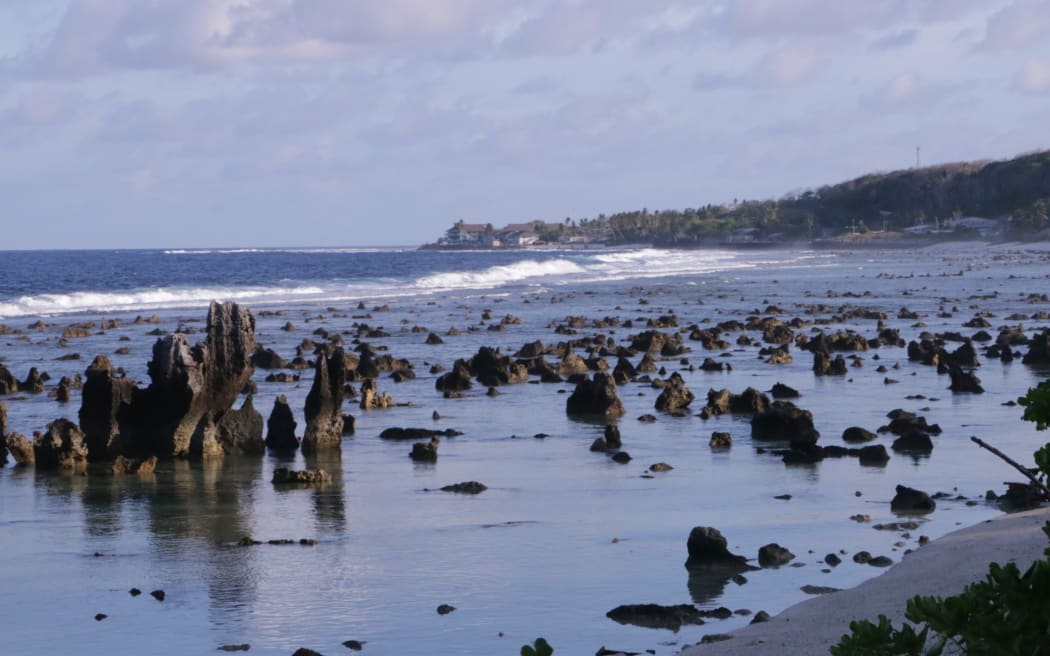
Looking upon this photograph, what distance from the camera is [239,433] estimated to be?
2312 centimetres

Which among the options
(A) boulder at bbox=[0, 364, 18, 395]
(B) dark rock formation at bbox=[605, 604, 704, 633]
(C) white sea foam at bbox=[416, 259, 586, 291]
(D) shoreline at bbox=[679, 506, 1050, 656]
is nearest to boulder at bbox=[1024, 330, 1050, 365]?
(D) shoreline at bbox=[679, 506, 1050, 656]

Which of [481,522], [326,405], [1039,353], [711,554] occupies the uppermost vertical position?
[326,405]

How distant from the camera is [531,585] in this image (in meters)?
13.5

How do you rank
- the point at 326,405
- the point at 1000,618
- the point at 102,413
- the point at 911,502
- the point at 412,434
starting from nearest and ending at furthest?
the point at 1000,618
the point at 911,502
the point at 102,413
the point at 326,405
the point at 412,434

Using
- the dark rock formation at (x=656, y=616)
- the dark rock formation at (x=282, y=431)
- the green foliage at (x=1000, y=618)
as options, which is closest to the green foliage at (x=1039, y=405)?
the green foliage at (x=1000, y=618)

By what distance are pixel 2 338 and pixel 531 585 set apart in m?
46.6

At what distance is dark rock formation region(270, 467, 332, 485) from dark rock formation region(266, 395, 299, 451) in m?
3.31

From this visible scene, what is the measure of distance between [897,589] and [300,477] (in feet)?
33.4

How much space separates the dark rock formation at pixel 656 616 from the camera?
1200cm

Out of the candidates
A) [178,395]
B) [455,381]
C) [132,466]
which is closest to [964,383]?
[455,381]

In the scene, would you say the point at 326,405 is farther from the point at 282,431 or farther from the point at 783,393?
the point at 783,393

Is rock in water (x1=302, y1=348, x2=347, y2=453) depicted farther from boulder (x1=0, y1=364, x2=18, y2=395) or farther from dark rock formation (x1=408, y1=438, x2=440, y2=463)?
boulder (x1=0, y1=364, x2=18, y2=395)

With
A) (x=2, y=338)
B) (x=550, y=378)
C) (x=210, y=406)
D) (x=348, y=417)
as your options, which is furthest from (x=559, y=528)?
(x=2, y=338)

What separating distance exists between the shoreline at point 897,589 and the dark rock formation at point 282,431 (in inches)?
480
